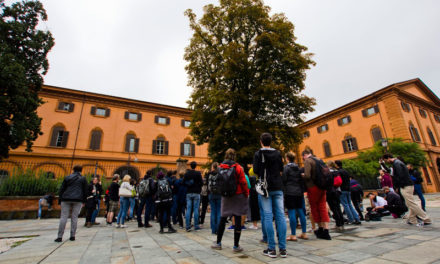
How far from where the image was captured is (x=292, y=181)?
4.86 m

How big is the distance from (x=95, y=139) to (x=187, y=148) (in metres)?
11.2

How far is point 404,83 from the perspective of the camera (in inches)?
1136

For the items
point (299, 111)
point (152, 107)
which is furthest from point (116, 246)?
point (152, 107)

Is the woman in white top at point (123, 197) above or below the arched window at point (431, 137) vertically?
below

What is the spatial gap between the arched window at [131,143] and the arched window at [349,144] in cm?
2846

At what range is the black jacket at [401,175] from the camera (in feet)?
18.1

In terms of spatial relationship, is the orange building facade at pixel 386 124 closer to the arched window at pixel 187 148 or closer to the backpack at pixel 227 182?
the arched window at pixel 187 148

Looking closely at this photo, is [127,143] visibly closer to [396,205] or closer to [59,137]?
[59,137]

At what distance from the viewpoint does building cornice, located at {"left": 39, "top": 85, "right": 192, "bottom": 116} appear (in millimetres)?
24203

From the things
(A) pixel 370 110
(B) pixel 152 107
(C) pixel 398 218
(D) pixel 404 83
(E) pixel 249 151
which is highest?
(D) pixel 404 83

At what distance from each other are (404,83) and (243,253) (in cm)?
3666

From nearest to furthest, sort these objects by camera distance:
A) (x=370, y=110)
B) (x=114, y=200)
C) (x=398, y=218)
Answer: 1. (x=398, y=218)
2. (x=114, y=200)
3. (x=370, y=110)

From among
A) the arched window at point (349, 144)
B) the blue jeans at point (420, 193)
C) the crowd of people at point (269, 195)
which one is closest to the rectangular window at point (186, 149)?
the crowd of people at point (269, 195)

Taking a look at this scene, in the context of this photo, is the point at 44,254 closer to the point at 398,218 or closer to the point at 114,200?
the point at 114,200
